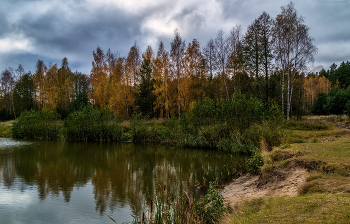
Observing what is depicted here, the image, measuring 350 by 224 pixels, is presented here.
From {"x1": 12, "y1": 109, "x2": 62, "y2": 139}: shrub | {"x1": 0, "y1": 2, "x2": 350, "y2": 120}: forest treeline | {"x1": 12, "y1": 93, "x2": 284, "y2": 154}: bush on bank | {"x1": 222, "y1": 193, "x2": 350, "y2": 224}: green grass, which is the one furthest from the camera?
{"x1": 12, "y1": 109, "x2": 62, "y2": 139}: shrub

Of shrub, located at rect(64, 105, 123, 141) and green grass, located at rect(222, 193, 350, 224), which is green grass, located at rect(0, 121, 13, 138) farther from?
green grass, located at rect(222, 193, 350, 224)

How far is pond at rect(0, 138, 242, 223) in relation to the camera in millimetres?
8273

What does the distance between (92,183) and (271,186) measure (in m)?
8.36

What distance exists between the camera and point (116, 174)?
13.8 m

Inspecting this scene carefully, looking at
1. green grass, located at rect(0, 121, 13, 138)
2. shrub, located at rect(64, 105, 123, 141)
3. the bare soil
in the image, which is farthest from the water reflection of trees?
green grass, located at rect(0, 121, 13, 138)

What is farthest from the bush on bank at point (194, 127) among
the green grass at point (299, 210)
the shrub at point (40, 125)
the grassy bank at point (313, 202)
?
the green grass at point (299, 210)

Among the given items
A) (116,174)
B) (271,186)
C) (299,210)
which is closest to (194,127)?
(116,174)

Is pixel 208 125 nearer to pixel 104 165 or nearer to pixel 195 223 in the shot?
pixel 104 165

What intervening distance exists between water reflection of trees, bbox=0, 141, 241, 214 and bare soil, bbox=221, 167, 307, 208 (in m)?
1.42

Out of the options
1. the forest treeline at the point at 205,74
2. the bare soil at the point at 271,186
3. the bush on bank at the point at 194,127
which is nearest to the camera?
the bare soil at the point at 271,186

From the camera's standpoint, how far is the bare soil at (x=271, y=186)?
7082mm

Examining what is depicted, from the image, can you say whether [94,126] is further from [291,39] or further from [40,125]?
[291,39]

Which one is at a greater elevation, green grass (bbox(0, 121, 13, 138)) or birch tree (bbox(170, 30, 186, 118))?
birch tree (bbox(170, 30, 186, 118))

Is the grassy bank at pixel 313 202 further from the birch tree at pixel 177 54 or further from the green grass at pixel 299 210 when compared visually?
the birch tree at pixel 177 54
